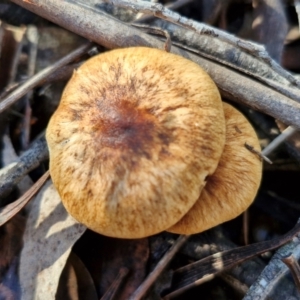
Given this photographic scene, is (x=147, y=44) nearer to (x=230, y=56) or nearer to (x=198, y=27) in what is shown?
(x=198, y=27)

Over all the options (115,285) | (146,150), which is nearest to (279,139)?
(146,150)

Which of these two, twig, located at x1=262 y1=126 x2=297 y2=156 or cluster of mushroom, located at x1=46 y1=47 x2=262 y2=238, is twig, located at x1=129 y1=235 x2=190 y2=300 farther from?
twig, located at x1=262 y1=126 x2=297 y2=156

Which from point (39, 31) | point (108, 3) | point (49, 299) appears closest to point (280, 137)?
point (108, 3)

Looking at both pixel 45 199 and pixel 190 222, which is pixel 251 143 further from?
pixel 45 199

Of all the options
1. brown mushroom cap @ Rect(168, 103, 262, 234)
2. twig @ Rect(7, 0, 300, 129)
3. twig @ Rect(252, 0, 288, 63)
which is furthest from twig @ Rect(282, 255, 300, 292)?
twig @ Rect(252, 0, 288, 63)

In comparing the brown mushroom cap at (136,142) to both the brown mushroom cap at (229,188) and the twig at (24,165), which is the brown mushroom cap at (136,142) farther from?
the twig at (24,165)
